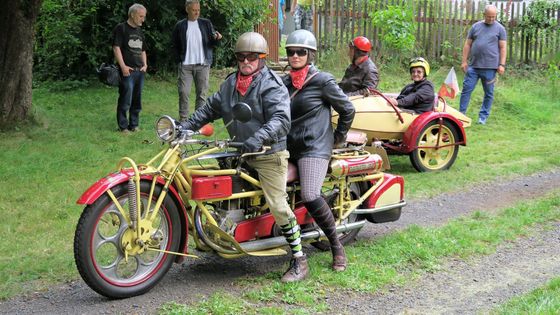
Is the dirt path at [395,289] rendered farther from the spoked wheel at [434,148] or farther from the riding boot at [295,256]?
the spoked wheel at [434,148]

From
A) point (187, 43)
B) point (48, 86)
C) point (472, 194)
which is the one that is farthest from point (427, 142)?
point (48, 86)

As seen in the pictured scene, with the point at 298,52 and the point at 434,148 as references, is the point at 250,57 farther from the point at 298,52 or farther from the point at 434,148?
the point at 434,148

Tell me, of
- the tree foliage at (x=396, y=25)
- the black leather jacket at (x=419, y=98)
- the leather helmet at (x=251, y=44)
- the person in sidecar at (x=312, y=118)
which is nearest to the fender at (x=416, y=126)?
the black leather jacket at (x=419, y=98)

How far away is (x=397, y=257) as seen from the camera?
5961 millimetres

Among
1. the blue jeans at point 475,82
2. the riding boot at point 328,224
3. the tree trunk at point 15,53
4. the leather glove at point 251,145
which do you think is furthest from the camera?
the blue jeans at point 475,82

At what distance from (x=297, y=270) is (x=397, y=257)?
97cm

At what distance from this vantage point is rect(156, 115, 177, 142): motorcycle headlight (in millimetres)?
5021

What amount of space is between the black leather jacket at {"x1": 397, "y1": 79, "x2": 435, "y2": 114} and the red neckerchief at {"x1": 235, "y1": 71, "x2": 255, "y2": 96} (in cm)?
448

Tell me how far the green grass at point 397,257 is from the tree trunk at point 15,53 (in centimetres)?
658

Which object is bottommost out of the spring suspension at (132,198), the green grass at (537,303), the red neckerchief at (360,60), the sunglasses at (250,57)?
the green grass at (537,303)

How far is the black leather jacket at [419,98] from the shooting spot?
Answer: 9.38 metres

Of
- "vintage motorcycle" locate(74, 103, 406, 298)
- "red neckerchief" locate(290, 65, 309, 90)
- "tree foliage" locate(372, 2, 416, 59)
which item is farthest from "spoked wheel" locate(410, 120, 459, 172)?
"tree foliage" locate(372, 2, 416, 59)

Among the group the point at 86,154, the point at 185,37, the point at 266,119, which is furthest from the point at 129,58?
the point at 266,119

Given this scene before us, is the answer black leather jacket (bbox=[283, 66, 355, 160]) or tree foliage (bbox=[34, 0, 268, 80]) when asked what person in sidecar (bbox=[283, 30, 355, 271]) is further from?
tree foliage (bbox=[34, 0, 268, 80])
